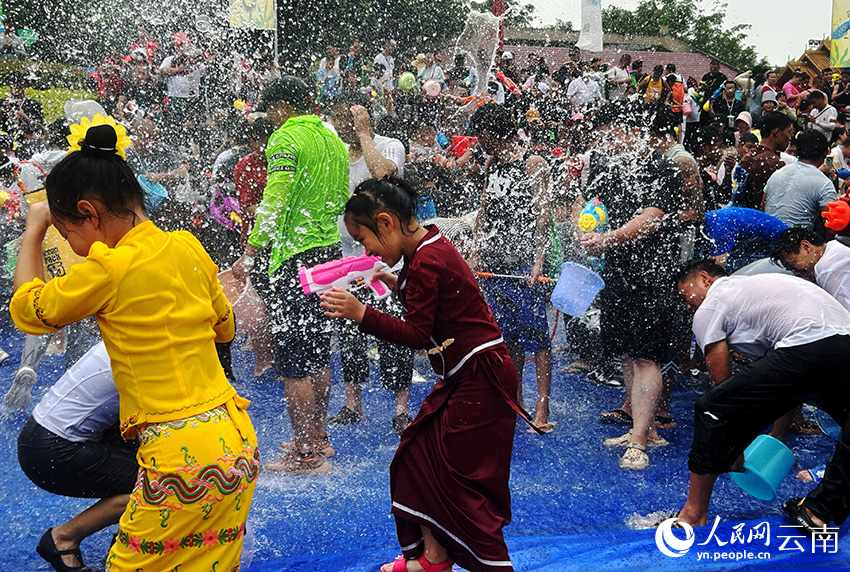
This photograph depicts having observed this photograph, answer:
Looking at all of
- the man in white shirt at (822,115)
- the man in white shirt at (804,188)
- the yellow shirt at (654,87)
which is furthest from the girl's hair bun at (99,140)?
the man in white shirt at (822,115)

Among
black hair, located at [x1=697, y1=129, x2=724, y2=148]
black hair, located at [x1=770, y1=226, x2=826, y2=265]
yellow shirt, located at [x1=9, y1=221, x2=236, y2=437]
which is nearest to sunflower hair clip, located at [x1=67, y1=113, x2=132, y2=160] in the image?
yellow shirt, located at [x1=9, y1=221, x2=236, y2=437]

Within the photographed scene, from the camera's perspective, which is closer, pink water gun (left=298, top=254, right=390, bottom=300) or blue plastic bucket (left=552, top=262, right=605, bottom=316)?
pink water gun (left=298, top=254, right=390, bottom=300)

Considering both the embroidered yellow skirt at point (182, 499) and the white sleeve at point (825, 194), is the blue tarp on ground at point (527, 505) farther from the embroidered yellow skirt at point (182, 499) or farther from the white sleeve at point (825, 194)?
the white sleeve at point (825, 194)

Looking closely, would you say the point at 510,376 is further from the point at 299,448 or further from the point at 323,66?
the point at 323,66

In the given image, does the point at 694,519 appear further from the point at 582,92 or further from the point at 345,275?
the point at 582,92

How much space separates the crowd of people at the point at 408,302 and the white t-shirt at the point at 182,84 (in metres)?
4.36

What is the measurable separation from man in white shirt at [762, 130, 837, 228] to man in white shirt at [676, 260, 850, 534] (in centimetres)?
196

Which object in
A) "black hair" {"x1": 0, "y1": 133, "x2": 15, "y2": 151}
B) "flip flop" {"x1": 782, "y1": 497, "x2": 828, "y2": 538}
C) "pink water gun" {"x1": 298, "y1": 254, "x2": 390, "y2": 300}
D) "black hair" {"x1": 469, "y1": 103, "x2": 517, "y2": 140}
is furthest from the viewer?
"black hair" {"x1": 0, "y1": 133, "x2": 15, "y2": 151}

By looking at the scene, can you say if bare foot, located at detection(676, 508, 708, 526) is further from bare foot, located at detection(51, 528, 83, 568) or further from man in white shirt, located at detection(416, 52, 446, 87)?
man in white shirt, located at detection(416, 52, 446, 87)

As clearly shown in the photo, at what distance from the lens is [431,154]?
615 centimetres

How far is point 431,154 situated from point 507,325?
81.6 inches

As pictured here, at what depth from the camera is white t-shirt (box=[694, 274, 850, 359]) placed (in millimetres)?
3227

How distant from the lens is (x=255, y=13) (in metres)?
10.1

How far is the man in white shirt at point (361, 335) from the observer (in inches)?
175
